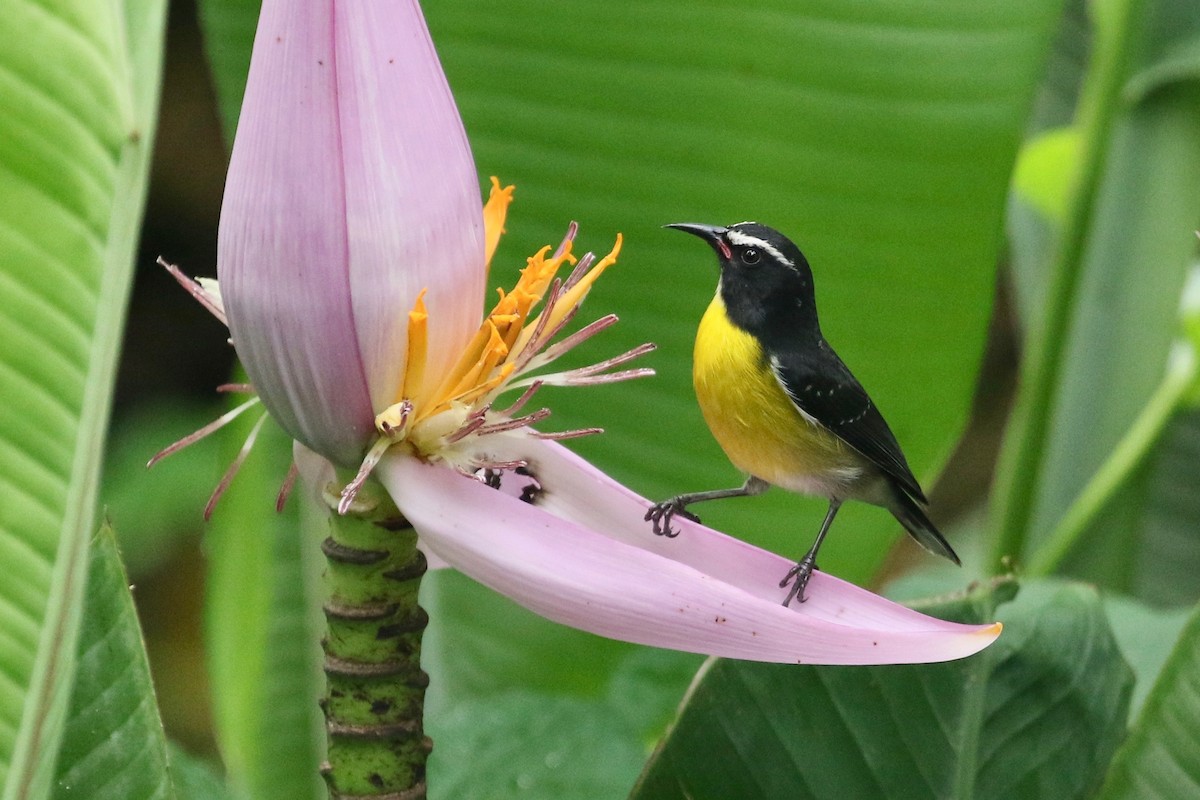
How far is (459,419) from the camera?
13.4 inches

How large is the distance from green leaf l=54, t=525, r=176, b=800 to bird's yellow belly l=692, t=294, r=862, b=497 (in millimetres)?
186

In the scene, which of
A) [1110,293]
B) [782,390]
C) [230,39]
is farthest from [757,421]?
[1110,293]

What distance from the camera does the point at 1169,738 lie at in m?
0.41

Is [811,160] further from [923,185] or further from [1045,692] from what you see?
[1045,692]

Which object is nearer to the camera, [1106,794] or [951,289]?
[1106,794]

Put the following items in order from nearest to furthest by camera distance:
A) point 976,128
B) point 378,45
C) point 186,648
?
point 378,45, point 976,128, point 186,648

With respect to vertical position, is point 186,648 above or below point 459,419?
below

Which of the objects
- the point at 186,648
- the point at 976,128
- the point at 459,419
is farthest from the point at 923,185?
the point at 186,648

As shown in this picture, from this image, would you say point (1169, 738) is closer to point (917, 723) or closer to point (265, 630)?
point (917, 723)

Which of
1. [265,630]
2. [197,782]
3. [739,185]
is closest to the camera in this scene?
[197,782]

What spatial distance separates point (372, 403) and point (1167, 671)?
0.85 ft

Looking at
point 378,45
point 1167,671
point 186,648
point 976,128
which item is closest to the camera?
point 378,45

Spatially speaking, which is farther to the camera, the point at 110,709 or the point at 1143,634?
the point at 1143,634

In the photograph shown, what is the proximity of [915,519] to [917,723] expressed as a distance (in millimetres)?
66
